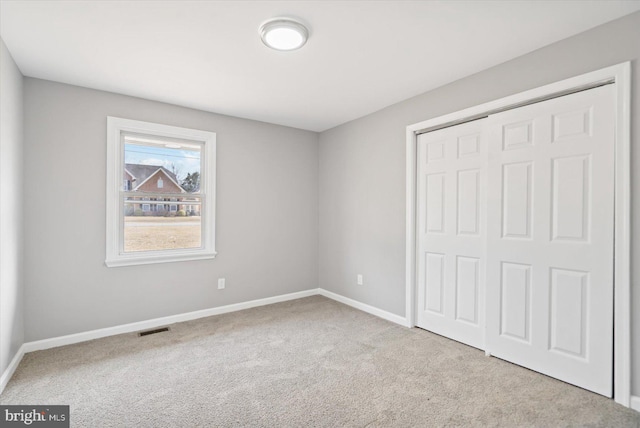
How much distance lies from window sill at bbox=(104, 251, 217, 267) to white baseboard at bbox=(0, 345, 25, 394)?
93cm

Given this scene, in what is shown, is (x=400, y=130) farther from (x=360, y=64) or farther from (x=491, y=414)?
(x=491, y=414)

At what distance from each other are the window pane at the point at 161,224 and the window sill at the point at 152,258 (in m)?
0.12

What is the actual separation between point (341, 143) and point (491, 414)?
3387mm

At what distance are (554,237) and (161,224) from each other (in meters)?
3.80

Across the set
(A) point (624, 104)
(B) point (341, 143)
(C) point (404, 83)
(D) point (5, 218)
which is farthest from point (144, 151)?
(A) point (624, 104)

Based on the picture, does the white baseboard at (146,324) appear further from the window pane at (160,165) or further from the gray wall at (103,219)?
the window pane at (160,165)

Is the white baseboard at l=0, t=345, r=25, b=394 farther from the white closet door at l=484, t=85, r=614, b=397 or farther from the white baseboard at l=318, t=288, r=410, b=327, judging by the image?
the white closet door at l=484, t=85, r=614, b=397

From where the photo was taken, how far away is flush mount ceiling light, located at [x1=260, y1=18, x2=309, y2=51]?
2.04 meters

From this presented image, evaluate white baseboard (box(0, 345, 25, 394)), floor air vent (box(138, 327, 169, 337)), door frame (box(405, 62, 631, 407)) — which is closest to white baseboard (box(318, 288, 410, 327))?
door frame (box(405, 62, 631, 407))

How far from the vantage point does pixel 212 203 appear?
381cm

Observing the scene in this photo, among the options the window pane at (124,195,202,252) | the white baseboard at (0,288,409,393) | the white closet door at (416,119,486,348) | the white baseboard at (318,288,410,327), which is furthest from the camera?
the white baseboard at (318,288,410,327)

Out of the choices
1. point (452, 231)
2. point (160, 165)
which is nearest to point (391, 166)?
point (452, 231)

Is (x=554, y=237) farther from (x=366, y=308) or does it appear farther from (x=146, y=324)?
(x=146, y=324)

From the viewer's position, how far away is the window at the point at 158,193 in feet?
10.6
